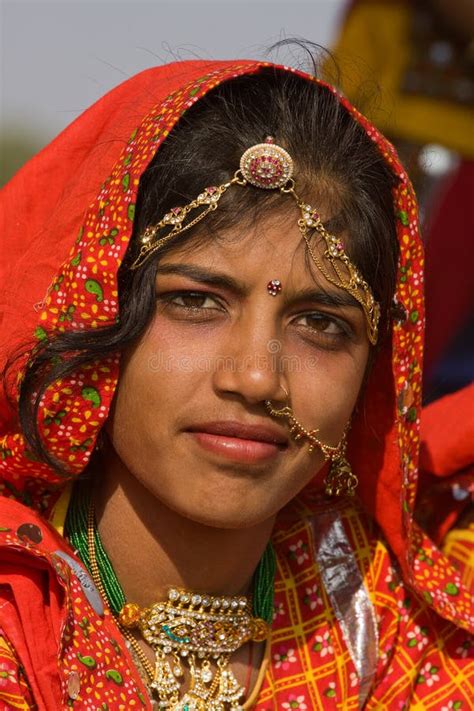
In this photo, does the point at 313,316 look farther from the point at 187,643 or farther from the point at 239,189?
the point at 187,643

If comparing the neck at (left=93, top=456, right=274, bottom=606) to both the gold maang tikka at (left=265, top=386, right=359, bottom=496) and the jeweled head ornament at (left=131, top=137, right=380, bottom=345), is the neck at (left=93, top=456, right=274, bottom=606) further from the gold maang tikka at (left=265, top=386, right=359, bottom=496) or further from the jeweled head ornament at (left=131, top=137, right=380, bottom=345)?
the jeweled head ornament at (left=131, top=137, right=380, bottom=345)

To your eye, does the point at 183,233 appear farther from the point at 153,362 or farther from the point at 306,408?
the point at 306,408

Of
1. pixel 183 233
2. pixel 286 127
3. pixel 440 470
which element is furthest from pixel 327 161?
pixel 440 470

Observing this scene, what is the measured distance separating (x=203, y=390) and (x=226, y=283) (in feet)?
0.62

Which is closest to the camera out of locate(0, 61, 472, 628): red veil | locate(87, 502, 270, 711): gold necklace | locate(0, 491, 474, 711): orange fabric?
locate(0, 491, 474, 711): orange fabric

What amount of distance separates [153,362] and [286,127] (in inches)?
19.4

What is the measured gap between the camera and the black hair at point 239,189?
206 centimetres

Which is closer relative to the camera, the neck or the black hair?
the black hair

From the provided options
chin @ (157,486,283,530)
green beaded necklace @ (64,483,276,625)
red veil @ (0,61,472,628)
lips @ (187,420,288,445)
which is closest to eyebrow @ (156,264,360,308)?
red veil @ (0,61,472,628)

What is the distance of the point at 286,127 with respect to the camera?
84.8 inches

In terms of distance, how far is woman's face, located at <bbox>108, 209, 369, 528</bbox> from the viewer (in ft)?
6.65

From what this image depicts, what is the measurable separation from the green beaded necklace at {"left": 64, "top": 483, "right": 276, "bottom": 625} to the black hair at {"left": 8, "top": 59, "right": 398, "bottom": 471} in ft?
0.56

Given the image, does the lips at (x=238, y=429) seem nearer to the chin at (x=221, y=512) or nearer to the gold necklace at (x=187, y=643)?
the chin at (x=221, y=512)

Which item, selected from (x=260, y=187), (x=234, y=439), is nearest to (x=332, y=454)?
(x=234, y=439)
